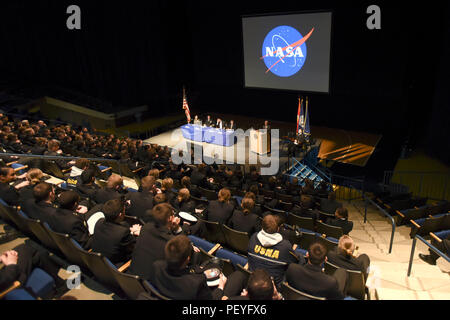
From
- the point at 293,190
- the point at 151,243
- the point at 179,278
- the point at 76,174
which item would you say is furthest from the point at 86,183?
the point at 293,190

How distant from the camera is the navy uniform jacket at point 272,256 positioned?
373 centimetres

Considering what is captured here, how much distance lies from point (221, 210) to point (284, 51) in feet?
42.3

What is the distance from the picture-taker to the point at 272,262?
3.72 meters

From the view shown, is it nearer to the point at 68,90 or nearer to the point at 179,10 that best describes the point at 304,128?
the point at 179,10

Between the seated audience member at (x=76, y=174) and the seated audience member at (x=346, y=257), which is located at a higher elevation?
the seated audience member at (x=76, y=174)

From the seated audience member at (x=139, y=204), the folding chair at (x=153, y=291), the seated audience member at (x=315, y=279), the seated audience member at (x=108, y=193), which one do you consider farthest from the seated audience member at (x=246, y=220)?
the folding chair at (x=153, y=291)

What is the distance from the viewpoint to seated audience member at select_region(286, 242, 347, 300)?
3150 millimetres

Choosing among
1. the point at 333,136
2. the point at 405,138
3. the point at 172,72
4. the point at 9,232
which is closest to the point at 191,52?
the point at 172,72

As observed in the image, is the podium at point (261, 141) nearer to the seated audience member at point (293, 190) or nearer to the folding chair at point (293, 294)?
the seated audience member at point (293, 190)

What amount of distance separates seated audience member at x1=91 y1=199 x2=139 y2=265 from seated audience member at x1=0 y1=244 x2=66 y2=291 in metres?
0.48

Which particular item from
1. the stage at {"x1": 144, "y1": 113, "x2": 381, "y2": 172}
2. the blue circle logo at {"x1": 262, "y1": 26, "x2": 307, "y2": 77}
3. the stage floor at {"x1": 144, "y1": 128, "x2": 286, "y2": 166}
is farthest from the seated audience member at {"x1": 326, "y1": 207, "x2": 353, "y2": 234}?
the blue circle logo at {"x1": 262, "y1": 26, "x2": 307, "y2": 77}

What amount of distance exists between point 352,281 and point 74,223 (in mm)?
3228

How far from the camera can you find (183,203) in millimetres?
5668

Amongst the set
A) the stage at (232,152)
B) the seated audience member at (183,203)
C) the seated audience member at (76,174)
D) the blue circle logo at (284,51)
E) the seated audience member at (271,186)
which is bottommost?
the stage at (232,152)
